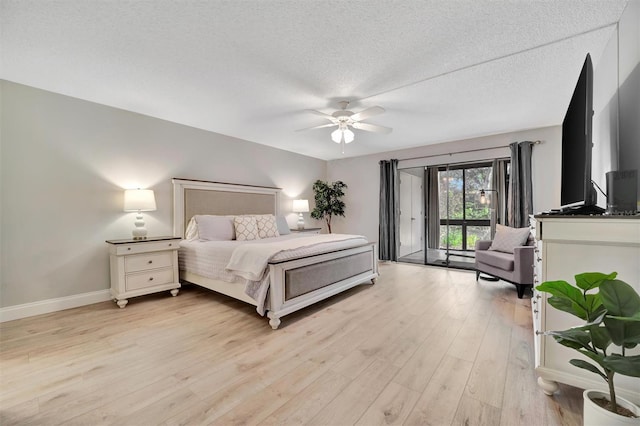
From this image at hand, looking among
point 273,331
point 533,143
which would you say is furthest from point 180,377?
point 533,143

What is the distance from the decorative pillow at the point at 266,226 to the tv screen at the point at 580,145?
3592mm

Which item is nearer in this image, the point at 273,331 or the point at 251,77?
the point at 273,331

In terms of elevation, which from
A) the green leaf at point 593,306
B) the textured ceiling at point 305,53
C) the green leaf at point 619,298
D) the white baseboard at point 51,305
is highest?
the textured ceiling at point 305,53

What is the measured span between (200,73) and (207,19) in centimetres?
78

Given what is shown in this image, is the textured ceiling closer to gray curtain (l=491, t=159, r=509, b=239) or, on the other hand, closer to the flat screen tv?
the flat screen tv

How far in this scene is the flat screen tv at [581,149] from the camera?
4.79 feet

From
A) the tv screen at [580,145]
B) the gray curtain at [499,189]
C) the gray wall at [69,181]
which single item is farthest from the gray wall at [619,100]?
the gray wall at [69,181]

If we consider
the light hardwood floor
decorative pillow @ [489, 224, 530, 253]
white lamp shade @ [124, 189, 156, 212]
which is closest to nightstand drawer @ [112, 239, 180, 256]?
white lamp shade @ [124, 189, 156, 212]

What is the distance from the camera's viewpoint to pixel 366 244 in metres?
3.85

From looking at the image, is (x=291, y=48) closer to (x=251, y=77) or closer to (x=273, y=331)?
(x=251, y=77)

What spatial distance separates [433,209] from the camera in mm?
6516

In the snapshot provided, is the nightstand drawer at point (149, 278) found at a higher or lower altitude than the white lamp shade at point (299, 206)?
lower

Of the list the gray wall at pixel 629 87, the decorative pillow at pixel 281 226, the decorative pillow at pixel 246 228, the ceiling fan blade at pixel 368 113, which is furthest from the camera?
the decorative pillow at pixel 281 226

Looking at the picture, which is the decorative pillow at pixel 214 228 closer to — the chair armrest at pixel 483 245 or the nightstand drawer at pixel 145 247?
the nightstand drawer at pixel 145 247
